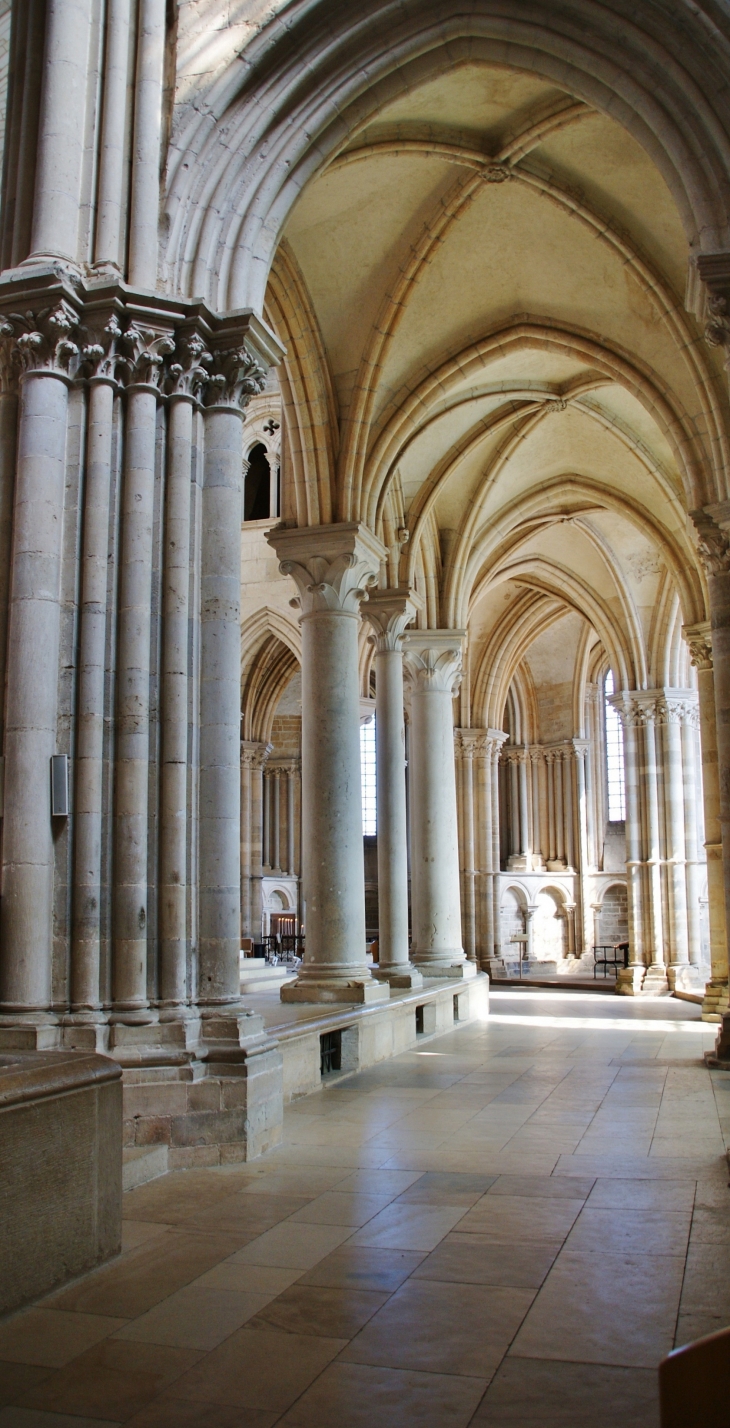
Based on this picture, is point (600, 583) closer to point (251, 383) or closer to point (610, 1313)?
point (251, 383)

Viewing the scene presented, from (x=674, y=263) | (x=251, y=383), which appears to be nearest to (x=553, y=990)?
(x=674, y=263)

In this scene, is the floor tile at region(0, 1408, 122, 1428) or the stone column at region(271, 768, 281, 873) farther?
the stone column at region(271, 768, 281, 873)

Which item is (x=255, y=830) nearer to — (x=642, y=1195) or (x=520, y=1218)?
(x=642, y=1195)

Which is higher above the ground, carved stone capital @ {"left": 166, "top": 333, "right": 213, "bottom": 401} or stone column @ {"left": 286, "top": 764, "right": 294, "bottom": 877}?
carved stone capital @ {"left": 166, "top": 333, "right": 213, "bottom": 401}

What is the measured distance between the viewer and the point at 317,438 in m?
10.8

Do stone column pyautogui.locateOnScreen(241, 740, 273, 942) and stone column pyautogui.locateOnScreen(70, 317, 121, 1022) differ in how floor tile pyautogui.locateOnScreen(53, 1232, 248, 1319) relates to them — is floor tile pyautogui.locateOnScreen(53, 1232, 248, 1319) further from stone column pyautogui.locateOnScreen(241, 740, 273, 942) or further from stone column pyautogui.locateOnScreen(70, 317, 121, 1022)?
stone column pyautogui.locateOnScreen(241, 740, 273, 942)

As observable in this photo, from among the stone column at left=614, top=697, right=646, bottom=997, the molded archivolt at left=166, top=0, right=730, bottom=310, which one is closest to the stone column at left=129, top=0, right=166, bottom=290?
the molded archivolt at left=166, top=0, right=730, bottom=310

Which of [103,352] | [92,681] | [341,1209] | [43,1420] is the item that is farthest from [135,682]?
[43,1420]

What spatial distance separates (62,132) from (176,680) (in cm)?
304

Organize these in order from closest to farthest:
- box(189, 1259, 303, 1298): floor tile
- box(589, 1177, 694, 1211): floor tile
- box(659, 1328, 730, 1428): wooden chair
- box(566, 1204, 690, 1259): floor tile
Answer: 1. box(659, 1328, 730, 1428): wooden chair
2. box(189, 1259, 303, 1298): floor tile
3. box(566, 1204, 690, 1259): floor tile
4. box(589, 1177, 694, 1211): floor tile

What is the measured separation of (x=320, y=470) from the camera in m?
10.7

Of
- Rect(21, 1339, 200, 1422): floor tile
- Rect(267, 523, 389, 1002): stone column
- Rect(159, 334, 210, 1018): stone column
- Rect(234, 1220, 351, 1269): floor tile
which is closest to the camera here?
Rect(21, 1339, 200, 1422): floor tile

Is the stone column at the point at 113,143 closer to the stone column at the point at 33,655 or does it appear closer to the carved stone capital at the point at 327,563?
the stone column at the point at 33,655

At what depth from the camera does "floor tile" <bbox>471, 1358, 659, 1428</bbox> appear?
274 cm
